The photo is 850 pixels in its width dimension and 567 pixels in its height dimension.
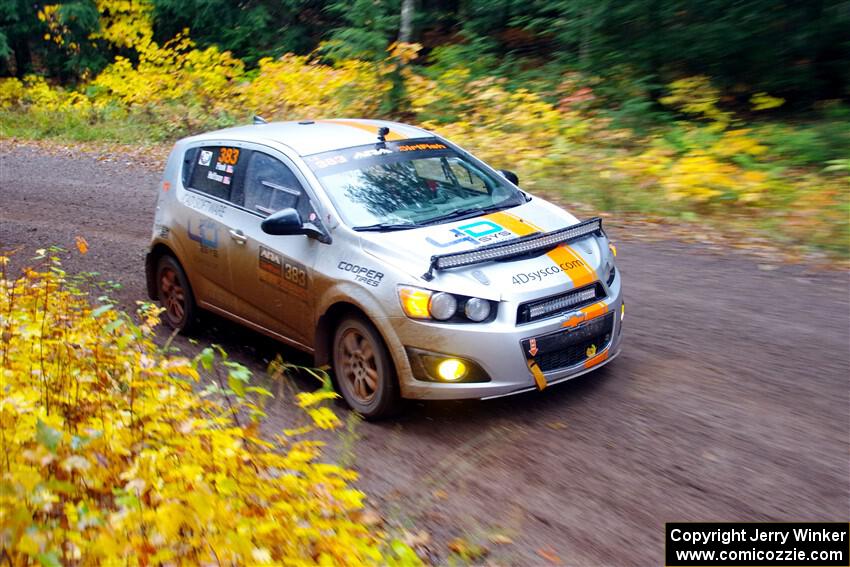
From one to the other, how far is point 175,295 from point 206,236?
44.1 inches

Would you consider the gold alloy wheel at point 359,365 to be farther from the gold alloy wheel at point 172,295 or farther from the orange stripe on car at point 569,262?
the gold alloy wheel at point 172,295

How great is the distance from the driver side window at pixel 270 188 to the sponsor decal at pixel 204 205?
330mm

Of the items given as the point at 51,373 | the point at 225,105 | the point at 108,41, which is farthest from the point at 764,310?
the point at 108,41

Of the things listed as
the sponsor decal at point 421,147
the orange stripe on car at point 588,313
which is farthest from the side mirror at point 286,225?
the orange stripe on car at point 588,313

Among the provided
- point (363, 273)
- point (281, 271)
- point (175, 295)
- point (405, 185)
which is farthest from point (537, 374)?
point (175, 295)

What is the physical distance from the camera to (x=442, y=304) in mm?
5281

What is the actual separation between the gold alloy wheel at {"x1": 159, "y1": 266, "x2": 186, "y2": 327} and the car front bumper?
131 inches

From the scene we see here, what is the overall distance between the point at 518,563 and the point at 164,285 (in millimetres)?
5366

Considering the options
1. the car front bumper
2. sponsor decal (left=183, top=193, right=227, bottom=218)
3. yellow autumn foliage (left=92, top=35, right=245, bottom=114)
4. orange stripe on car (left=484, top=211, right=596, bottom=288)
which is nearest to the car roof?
sponsor decal (left=183, top=193, right=227, bottom=218)

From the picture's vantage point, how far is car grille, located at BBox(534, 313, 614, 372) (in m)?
5.43

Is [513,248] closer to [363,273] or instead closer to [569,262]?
[569,262]

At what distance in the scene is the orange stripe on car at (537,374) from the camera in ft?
17.5

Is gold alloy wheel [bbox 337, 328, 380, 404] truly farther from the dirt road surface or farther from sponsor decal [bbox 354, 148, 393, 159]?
sponsor decal [bbox 354, 148, 393, 159]

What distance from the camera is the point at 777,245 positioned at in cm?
876
